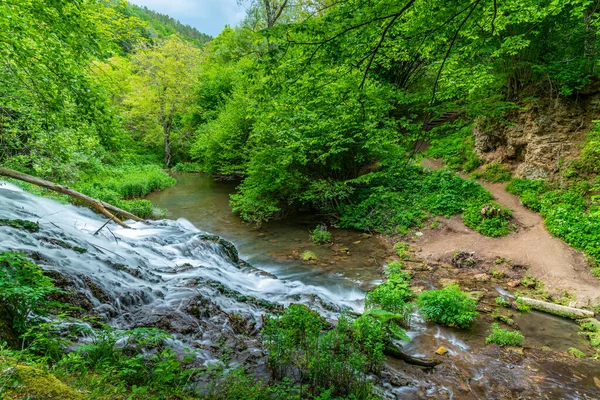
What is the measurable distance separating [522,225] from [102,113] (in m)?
12.0

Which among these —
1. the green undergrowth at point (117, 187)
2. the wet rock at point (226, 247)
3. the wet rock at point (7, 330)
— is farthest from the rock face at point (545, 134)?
the green undergrowth at point (117, 187)

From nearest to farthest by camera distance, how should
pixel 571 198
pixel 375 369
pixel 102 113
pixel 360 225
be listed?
pixel 375 369 → pixel 102 113 → pixel 571 198 → pixel 360 225

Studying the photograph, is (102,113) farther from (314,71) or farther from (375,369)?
(375,369)

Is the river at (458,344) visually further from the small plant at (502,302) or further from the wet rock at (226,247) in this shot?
the wet rock at (226,247)

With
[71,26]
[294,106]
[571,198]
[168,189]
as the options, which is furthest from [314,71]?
[168,189]

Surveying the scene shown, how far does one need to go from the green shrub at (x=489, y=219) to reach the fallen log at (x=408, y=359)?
6.59m

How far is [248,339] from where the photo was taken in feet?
15.0

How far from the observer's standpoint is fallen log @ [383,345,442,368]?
4.63 meters

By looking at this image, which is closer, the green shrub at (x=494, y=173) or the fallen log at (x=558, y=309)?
the fallen log at (x=558, y=309)

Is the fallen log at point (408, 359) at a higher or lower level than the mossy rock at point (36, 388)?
lower

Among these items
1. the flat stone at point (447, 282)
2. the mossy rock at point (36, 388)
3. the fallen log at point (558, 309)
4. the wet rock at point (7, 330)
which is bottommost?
the flat stone at point (447, 282)

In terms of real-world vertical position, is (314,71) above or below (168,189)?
above

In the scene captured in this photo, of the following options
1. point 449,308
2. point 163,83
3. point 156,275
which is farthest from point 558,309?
point 163,83

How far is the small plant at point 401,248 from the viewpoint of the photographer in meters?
9.64
